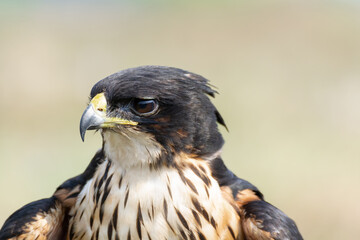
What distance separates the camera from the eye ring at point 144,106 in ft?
13.9

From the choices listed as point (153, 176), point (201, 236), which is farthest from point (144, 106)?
A: point (201, 236)

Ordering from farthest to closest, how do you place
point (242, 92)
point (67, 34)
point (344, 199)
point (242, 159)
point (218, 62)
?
point (67, 34) < point (218, 62) < point (242, 92) < point (242, 159) < point (344, 199)

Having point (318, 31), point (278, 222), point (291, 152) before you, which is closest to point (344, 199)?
point (291, 152)

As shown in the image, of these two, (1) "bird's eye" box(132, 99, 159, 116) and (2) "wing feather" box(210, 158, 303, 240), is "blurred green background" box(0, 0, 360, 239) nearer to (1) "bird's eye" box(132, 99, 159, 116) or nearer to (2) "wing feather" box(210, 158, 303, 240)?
(2) "wing feather" box(210, 158, 303, 240)

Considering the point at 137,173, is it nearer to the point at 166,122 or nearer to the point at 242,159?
the point at 166,122

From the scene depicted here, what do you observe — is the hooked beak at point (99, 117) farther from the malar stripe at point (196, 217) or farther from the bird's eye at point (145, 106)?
the malar stripe at point (196, 217)

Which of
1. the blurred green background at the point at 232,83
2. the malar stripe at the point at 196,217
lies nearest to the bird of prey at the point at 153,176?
the malar stripe at the point at 196,217

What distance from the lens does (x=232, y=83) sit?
1364 cm

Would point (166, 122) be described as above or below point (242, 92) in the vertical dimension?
above

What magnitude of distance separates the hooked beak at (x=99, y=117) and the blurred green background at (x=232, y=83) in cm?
482

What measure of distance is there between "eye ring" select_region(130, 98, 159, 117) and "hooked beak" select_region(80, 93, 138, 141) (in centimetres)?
7

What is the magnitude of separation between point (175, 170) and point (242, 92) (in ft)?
29.4

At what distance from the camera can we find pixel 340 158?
11.0 m

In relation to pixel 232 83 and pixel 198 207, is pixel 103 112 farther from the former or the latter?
pixel 232 83
